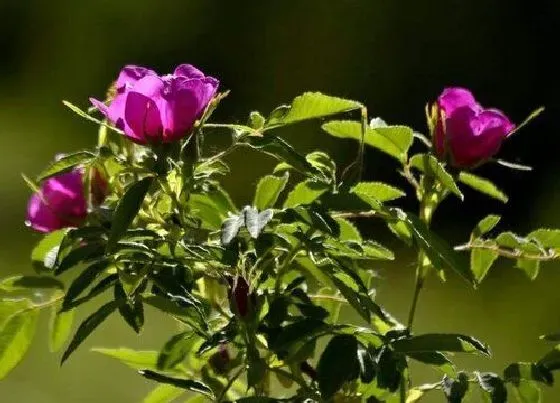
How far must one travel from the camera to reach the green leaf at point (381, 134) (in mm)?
567

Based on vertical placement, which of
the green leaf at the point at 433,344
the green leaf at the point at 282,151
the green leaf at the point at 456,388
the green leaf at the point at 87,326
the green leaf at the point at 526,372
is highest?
the green leaf at the point at 282,151

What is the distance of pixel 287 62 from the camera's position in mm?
3162

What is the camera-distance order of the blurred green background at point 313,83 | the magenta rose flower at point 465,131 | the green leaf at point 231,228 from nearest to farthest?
1. the green leaf at point 231,228
2. the magenta rose flower at point 465,131
3. the blurred green background at point 313,83

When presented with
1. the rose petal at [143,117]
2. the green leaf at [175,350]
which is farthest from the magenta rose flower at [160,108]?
the green leaf at [175,350]

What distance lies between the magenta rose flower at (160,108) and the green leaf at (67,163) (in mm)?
17

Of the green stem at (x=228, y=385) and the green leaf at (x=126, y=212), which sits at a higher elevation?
the green leaf at (x=126, y=212)

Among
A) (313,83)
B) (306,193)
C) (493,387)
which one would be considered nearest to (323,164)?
(306,193)

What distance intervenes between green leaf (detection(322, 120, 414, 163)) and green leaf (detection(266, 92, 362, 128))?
0.03m

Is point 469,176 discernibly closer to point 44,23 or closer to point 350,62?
point 350,62

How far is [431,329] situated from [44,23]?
183cm

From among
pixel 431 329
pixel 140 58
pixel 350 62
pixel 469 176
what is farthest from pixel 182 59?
pixel 469 176

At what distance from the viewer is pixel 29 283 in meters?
0.60

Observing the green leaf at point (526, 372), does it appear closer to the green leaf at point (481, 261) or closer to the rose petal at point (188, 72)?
the green leaf at point (481, 261)

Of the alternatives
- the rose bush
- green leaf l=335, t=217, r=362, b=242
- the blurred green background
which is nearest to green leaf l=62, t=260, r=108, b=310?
the rose bush
